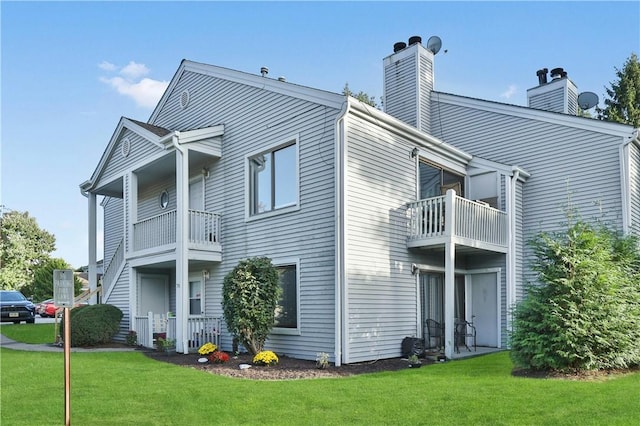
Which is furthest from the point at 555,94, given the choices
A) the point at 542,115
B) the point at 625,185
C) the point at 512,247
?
the point at 512,247

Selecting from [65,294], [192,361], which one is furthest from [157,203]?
[65,294]

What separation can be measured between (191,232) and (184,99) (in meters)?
5.32

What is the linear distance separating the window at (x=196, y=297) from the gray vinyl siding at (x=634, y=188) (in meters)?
11.6

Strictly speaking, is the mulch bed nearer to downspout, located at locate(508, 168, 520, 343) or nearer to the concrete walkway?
the concrete walkway

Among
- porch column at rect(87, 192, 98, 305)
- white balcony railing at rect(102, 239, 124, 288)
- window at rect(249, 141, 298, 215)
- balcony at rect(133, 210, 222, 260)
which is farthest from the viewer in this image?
porch column at rect(87, 192, 98, 305)

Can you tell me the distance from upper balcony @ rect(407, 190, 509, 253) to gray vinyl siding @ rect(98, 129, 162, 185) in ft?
23.7

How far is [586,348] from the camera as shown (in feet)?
27.9

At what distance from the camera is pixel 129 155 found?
15641 millimetres

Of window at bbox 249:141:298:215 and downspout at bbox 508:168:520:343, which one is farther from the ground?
window at bbox 249:141:298:215

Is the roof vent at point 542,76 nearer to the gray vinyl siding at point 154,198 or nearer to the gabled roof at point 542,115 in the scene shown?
the gabled roof at point 542,115

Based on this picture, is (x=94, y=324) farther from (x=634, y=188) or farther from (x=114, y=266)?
(x=634, y=188)

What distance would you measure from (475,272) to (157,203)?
10.4 meters

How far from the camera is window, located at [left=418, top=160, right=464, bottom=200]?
1386 centimetres

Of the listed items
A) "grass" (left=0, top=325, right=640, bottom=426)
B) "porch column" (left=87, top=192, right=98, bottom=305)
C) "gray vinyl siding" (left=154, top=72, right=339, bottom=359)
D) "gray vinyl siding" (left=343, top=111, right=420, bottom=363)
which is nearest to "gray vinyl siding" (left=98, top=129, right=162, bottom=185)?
"porch column" (left=87, top=192, right=98, bottom=305)
